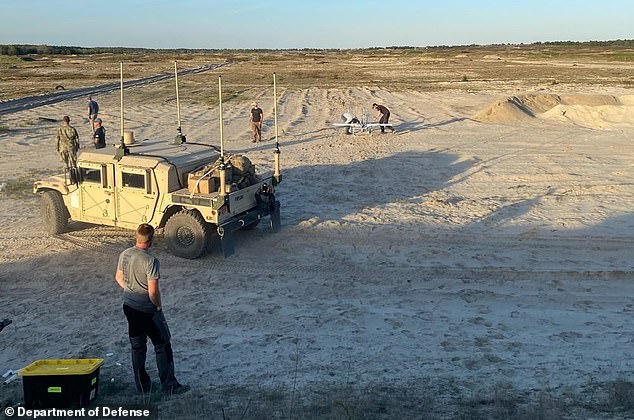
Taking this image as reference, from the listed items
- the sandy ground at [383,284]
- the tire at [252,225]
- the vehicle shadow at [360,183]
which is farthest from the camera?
the vehicle shadow at [360,183]

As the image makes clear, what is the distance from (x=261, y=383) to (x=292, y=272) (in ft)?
13.6

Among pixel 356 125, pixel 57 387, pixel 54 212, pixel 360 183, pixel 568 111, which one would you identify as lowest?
pixel 57 387

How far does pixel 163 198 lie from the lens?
38.8 feet

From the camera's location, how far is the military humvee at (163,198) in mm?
11695

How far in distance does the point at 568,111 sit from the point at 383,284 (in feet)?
79.0

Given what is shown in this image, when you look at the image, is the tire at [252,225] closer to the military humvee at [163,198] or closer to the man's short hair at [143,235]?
the military humvee at [163,198]

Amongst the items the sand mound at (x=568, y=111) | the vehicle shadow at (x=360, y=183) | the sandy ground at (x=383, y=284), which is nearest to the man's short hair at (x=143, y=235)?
the sandy ground at (x=383, y=284)

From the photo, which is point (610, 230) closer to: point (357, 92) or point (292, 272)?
point (292, 272)

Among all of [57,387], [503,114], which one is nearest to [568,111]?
[503,114]

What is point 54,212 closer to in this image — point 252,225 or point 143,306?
point 252,225

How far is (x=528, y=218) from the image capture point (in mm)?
14500

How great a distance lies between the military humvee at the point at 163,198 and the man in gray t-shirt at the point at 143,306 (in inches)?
182

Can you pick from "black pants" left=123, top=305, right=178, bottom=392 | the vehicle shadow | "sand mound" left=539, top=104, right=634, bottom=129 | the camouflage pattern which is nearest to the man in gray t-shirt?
"black pants" left=123, top=305, right=178, bottom=392

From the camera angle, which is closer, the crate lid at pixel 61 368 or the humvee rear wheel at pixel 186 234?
the crate lid at pixel 61 368
